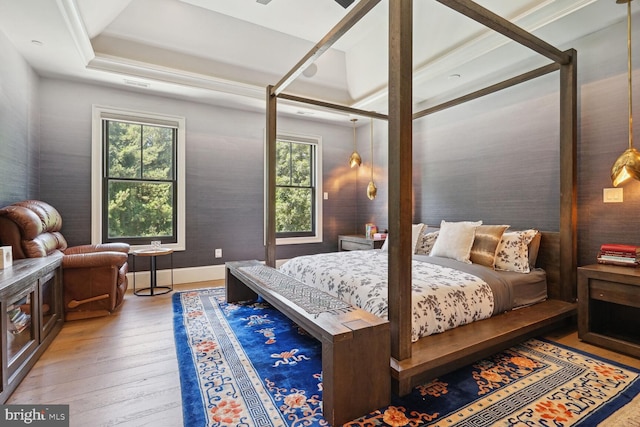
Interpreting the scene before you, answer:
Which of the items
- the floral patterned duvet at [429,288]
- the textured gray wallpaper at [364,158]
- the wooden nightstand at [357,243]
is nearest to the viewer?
the floral patterned duvet at [429,288]

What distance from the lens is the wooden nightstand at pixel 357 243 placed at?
471 centimetres

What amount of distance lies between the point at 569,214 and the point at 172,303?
4.03 meters

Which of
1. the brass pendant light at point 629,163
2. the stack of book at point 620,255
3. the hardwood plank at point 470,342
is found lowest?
the hardwood plank at point 470,342

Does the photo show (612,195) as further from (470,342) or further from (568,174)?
(470,342)

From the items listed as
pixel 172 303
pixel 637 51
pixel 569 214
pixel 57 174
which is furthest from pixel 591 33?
pixel 57 174

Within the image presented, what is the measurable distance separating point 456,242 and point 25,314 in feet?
11.6

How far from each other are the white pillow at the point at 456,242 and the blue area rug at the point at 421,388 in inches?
36.4

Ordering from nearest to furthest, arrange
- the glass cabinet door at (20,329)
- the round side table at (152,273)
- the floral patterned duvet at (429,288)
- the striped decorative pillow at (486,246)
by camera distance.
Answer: the glass cabinet door at (20,329)
the floral patterned duvet at (429,288)
the striped decorative pillow at (486,246)
the round side table at (152,273)

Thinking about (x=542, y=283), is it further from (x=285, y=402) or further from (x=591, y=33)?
(x=285, y=402)

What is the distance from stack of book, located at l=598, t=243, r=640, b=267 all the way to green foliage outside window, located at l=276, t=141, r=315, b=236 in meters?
3.90

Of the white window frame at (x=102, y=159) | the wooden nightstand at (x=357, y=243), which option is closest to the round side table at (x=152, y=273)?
the white window frame at (x=102, y=159)

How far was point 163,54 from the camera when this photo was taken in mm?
3686

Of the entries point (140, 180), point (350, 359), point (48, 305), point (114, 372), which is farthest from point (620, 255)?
point (140, 180)

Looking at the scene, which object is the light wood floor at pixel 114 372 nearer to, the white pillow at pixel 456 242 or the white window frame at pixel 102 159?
the white pillow at pixel 456 242
